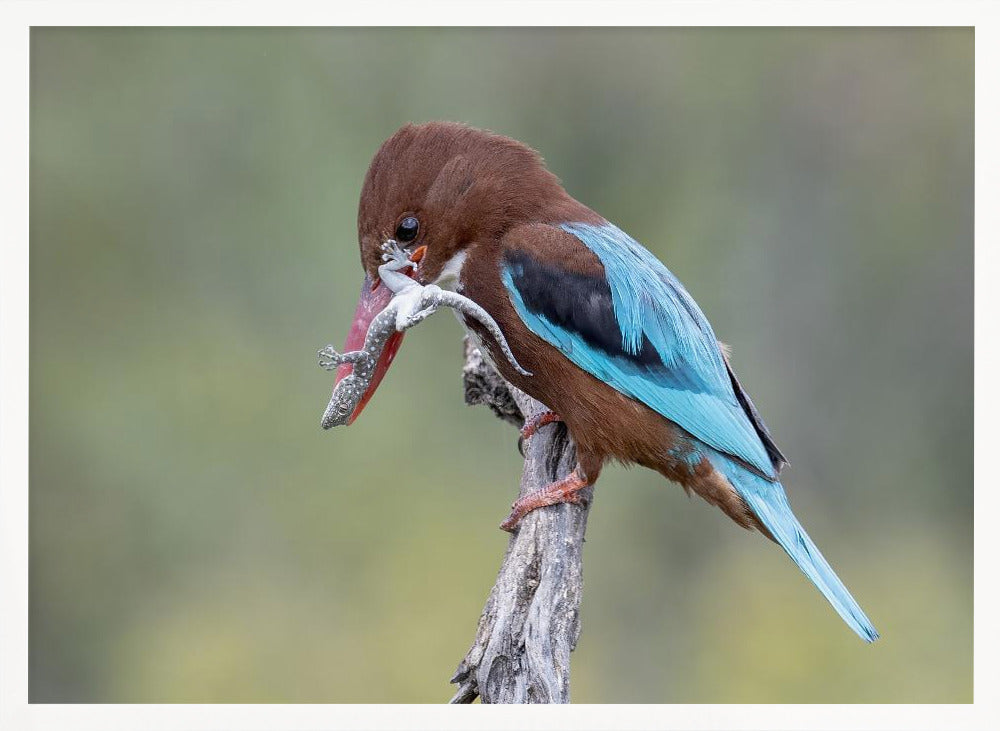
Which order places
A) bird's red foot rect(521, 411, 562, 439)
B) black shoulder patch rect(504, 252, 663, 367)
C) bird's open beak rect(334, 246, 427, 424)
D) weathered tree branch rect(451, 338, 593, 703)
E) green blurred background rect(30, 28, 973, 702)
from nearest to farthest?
weathered tree branch rect(451, 338, 593, 703)
black shoulder patch rect(504, 252, 663, 367)
bird's open beak rect(334, 246, 427, 424)
bird's red foot rect(521, 411, 562, 439)
green blurred background rect(30, 28, 973, 702)

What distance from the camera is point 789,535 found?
2920 mm

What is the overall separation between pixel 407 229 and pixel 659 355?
2.42 ft

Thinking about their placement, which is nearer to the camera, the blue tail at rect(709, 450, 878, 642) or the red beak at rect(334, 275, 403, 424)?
the blue tail at rect(709, 450, 878, 642)

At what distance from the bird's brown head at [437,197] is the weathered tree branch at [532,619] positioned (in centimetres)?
75

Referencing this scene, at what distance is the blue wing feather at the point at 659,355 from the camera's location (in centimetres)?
293

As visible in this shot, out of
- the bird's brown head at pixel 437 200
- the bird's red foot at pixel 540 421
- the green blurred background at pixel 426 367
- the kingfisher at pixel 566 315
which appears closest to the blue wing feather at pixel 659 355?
the kingfisher at pixel 566 315

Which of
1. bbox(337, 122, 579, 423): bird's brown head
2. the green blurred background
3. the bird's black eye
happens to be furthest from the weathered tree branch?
the green blurred background

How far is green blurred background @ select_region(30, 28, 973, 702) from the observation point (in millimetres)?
4125

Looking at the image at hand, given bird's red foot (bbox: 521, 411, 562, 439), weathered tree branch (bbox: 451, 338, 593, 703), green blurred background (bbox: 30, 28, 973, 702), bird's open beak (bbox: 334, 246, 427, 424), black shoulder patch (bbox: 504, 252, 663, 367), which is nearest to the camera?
weathered tree branch (bbox: 451, 338, 593, 703)

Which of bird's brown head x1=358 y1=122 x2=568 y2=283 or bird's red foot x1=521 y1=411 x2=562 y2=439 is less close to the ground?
bird's brown head x1=358 y1=122 x2=568 y2=283

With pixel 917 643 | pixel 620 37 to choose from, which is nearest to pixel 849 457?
pixel 917 643

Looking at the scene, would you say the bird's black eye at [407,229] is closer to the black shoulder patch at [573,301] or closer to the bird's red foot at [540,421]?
the black shoulder patch at [573,301]

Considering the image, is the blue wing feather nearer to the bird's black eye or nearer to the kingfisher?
the kingfisher

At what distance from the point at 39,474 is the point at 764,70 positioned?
3.10 m
